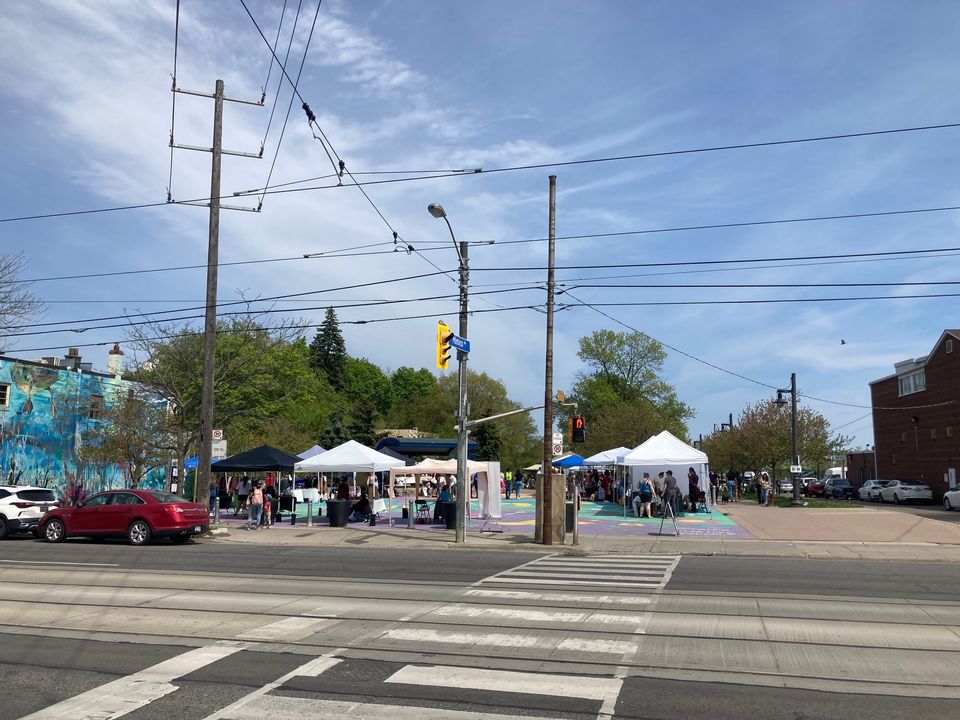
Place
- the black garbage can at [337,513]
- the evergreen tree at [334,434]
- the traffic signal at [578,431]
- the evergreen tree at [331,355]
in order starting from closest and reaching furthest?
the traffic signal at [578,431]
the black garbage can at [337,513]
the evergreen tree at [334,434]
the evergreen tree at [331,355]

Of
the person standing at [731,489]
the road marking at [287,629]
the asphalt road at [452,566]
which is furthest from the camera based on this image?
the person standing at [731,489]

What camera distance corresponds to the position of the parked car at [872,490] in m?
50.7

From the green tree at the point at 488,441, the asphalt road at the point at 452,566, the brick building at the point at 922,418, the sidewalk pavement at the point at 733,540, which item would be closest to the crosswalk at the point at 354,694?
the asphalt road at the point at 452,566

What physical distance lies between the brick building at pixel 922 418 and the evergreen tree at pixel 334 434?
147 ft

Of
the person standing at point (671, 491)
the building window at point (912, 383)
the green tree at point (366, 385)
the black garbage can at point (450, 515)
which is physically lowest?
the black garbage can at point (450, 515)

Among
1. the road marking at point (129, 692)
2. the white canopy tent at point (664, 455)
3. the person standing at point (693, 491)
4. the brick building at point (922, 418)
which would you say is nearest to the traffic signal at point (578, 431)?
the white canopy tent at point (664, 455)

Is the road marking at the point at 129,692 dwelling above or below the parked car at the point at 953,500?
below

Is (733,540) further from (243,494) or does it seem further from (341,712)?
(243,494)

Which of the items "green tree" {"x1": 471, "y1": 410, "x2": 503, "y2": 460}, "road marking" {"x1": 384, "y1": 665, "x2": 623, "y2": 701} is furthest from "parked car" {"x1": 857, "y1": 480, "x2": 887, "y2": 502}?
"road marking" {"x1": 384, "y1": 665, "x2": 623, "y2": 701}

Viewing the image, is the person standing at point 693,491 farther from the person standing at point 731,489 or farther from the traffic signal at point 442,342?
the traffic signal at point 442,342

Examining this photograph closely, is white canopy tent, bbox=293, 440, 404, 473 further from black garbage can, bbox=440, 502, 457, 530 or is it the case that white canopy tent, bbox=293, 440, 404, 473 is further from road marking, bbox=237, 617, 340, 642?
road marking, bbox=237, 617, 340, 642

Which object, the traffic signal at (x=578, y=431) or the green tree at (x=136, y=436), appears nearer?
the traffic signal at (x=578, y=431)

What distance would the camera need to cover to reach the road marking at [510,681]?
6.77m

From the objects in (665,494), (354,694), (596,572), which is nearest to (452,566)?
(596,572)
